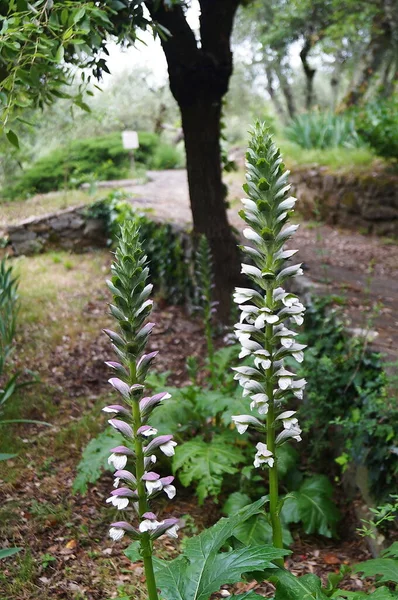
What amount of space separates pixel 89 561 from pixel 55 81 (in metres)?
3.05

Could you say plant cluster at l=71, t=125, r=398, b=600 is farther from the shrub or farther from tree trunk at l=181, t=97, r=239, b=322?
the shrub

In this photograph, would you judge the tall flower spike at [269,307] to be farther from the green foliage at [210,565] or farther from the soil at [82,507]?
the soil at [82,507]

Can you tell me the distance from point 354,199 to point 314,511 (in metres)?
7.03

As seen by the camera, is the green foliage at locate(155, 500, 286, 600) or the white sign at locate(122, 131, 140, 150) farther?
the white sign at locate(122, 131, 140, 150)

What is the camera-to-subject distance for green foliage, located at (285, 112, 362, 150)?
1171 cm

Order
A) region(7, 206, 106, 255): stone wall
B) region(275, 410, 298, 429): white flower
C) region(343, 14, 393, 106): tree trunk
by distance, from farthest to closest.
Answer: region(343, 14, 393, 106): tree trunk, region(7, 206, 106, 255): stone wall, region(275, 410, 298, 429): white flower

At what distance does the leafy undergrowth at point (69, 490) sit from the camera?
3.14 metres

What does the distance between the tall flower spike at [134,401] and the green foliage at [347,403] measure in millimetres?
1671

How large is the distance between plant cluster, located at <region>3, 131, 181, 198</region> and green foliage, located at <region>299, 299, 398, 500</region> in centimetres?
883

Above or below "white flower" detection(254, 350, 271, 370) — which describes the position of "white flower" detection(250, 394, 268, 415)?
below

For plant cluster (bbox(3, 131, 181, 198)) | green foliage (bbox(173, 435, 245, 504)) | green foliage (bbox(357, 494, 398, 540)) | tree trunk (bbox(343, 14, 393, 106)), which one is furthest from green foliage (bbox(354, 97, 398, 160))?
green foliage (bbox(357, 494, 398, 540))

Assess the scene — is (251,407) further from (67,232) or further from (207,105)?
(67,232)

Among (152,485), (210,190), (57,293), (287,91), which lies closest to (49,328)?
(57,293)

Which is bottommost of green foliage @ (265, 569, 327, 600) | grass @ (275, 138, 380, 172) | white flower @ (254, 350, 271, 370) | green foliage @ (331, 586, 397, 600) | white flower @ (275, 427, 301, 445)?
green foliage @ (331, 586, 397, 600)
